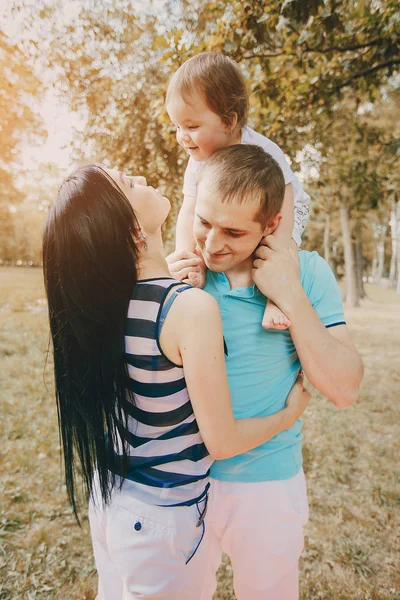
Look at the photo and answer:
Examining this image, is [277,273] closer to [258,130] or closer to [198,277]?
[198,277]

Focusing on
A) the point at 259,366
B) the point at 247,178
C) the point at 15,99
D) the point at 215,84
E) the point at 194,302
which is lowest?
the point at 259,366

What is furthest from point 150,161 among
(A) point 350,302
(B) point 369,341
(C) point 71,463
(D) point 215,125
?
(A) point 350,302

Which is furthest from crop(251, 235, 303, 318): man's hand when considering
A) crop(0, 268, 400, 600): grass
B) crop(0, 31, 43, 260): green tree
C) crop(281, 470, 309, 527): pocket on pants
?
crop(0, 31, 43, 260): green tree

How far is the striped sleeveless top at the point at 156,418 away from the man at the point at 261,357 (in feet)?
0.78

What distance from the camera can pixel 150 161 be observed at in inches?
295

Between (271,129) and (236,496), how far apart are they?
4009 mm

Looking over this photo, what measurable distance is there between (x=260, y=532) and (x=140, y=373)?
72 cm

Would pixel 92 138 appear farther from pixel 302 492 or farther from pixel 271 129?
pixel 302 492

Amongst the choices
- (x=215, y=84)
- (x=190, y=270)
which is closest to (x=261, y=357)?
(x=190, y=270)

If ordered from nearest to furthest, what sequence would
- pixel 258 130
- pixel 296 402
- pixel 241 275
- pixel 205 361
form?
pixel 205 361
pixel 296 402
pixel 241 275
pixel 258 130

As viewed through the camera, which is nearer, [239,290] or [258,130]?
[239,290]

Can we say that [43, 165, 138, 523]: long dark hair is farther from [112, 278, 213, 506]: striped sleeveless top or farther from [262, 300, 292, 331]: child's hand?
[262, 300, 292, 331]: child's hand

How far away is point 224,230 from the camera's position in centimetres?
153

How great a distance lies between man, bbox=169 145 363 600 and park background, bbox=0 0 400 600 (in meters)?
0.61
